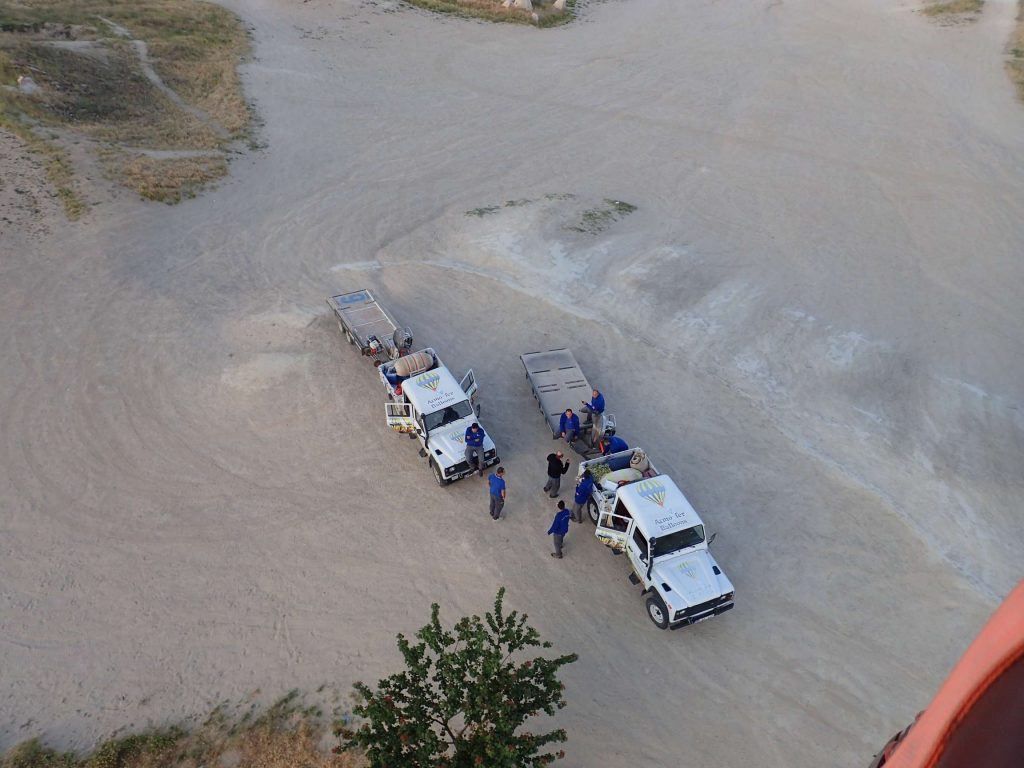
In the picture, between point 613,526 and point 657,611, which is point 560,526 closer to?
point 613,526

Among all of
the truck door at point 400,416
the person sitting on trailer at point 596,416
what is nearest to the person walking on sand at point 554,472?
the person sitting on trailer at point 596,416

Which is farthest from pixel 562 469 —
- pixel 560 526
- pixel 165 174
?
pixel 165 174

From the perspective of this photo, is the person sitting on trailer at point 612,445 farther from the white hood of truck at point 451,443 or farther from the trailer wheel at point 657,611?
the trailer wheel at point 657,611

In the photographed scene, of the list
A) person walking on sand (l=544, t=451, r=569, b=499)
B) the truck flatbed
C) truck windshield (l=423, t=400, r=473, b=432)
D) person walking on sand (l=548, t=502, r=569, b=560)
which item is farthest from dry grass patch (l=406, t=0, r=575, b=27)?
person walking on sand (l=548, t=502, r=569, b=560)

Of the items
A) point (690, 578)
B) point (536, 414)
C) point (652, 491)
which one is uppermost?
point (652, 491)

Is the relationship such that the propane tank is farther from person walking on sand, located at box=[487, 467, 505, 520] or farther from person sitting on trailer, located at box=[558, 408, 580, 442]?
person walking on sand, located at box=[487, 467, 505, 520]
